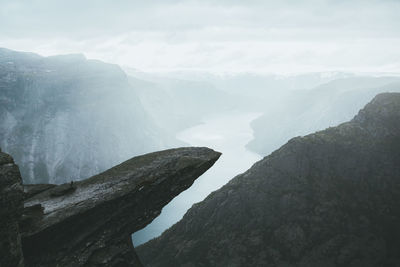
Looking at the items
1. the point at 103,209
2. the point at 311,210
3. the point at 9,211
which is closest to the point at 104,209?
the point at 103,209

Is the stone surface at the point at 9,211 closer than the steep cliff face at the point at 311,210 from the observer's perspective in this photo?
Yes

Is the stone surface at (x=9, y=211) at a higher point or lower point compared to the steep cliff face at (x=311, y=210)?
higher

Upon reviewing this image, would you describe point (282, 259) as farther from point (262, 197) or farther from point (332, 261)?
point (262, 197)

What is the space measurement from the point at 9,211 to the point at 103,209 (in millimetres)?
6244

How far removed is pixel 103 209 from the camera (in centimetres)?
2039

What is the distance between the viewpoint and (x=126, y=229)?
22750 mm

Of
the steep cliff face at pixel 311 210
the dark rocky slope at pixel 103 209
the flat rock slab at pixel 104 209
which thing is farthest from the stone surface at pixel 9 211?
the steep cliff face at pixel 311 210

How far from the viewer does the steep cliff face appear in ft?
312

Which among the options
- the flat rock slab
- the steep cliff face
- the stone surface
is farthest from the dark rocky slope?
the steep cliff face

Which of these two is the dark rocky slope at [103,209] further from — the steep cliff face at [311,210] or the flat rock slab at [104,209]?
the steep cliff face at [311,210]

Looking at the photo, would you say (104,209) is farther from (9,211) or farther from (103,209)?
(9,211)

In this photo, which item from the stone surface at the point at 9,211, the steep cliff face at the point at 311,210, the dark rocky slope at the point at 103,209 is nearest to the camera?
the stone surface at the point at 9,211

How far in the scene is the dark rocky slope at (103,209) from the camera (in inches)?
718

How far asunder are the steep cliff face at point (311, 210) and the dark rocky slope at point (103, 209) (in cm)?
8539
